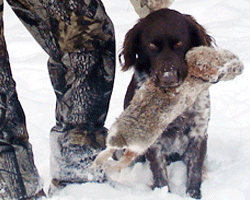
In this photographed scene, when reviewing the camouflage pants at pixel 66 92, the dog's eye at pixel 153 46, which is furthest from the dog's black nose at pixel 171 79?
the camouflage pants at pixel 66 92

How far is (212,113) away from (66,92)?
161 centimetres

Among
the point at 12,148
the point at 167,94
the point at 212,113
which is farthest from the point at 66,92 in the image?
the point at 212,113

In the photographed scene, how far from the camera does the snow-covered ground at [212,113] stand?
2.71 meters

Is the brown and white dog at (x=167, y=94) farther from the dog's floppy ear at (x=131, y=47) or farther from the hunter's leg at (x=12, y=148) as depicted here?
the hunter's leg at (x=12, y=148)

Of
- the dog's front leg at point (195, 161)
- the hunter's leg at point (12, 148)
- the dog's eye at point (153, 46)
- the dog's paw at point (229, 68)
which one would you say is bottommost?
the dog's front leg at point (195, 161)

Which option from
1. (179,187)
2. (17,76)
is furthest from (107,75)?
(17,76)

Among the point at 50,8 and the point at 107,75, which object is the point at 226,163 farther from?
the point at 50,8

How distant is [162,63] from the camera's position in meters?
2.53

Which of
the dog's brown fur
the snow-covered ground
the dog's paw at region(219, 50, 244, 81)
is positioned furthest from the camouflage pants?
the dog's paw at region(219, 50, 244, 81)

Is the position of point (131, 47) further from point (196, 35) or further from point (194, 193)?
point (194, 193)

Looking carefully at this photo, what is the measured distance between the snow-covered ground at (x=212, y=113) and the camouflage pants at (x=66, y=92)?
0.17m

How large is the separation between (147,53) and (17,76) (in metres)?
2.64

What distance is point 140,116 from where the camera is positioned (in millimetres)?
2262

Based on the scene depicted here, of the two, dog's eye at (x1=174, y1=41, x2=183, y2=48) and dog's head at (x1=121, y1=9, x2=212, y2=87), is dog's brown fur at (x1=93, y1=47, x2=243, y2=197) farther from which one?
dog's eye at (x1=174, y1=41, x2=183, y2=48)
